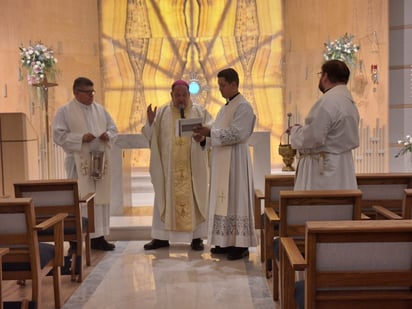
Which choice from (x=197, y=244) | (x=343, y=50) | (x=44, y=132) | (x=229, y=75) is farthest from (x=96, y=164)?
(x=343, y=50)

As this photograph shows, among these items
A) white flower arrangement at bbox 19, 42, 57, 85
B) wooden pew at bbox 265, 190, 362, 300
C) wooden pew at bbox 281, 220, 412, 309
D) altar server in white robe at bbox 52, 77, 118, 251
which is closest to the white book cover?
altar server in white robe at bbox 52, 77, 118, 251

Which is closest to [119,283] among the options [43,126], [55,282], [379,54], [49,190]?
[55,282]

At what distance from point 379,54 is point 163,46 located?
13.1 ft

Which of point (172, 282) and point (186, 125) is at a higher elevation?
point (186, 125)

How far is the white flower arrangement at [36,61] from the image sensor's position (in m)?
7.83

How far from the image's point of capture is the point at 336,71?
12.2 feet

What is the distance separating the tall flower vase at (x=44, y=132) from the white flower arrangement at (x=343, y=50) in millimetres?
4399

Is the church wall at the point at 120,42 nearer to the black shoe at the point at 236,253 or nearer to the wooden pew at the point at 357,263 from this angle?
the black shoe at the point at 236,253

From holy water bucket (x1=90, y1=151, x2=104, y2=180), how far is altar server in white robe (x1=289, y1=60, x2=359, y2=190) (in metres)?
2.11

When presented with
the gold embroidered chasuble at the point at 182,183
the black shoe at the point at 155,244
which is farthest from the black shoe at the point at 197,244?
the black shoe at the point at 155,244

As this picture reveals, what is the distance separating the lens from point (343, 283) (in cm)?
206

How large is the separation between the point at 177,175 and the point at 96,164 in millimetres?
818

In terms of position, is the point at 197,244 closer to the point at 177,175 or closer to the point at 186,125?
the point at 177,175

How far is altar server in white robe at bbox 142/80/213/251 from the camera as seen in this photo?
199 inches
